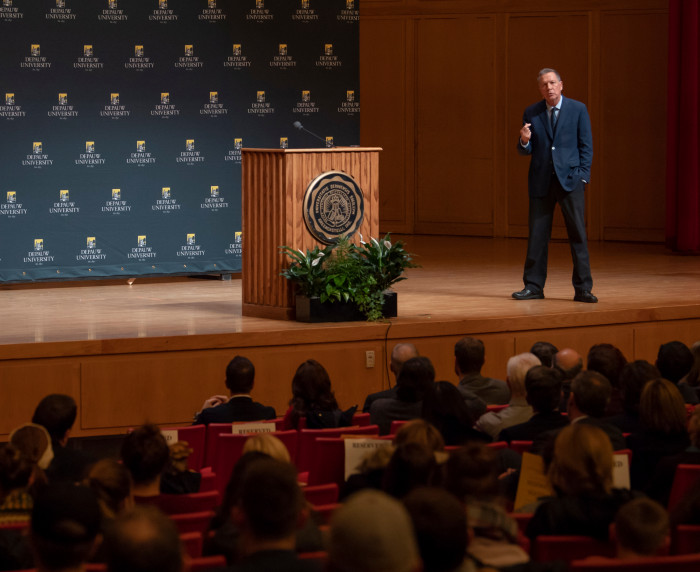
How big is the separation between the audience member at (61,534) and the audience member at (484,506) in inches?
35.0

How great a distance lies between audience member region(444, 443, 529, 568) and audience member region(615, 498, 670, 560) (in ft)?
0.76

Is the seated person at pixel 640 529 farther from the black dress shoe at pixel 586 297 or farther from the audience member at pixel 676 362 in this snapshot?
the black dress shoe at pixel 586 297

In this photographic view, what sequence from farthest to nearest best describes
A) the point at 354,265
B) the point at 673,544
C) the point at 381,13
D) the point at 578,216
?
the point at 381,13
the point at 578,216
the point at 354,265
the point at 673,544

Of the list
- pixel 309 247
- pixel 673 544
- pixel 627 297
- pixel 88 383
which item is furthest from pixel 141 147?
pixel 673 544

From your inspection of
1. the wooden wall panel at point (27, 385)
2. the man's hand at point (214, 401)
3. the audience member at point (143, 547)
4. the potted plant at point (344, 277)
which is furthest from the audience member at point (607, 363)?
the audience member at point (143, 547)

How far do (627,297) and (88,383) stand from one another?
12.5 ft

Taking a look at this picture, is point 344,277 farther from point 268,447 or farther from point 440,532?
point 440,532

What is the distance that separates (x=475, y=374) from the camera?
17.7 ft

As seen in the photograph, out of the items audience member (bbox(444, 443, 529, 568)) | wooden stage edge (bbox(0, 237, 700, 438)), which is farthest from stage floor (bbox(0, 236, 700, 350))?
audience member (bbox(444, 443, 529, 568))

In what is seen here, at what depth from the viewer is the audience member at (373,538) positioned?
1.95 metres

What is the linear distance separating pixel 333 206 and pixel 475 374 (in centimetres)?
211

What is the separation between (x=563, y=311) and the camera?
742 cm

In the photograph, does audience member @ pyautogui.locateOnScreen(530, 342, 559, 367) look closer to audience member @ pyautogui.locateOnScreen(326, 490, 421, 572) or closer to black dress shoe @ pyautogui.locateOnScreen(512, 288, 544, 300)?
black dress shoe @ pyautogui.locateOnScreen(512, 288, 544, 300)

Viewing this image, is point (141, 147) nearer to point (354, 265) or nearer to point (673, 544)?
point (354, 265)
